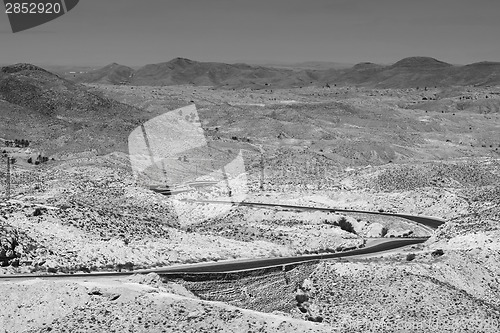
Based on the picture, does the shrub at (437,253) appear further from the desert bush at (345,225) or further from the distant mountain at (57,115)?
the distant mountain at (57,115)

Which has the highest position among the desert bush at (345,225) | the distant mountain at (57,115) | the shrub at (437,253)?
the distant mountain at (57,115)

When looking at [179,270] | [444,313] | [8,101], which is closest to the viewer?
[444,313]

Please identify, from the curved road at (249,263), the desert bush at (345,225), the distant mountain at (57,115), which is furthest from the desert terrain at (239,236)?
the curved road at (249,263)

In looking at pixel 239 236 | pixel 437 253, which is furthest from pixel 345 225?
pixel 437 253

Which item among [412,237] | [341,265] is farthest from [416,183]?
[341,265]

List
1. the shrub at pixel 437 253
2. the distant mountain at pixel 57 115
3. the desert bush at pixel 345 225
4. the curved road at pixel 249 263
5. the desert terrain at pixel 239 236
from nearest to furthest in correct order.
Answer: the desert terrain at pixel 239 236 → the curved road at pixel 249 263 → the shrub at pixel 437 253 → the desert bush at pixel 345 225 → the distant mountain at pixel 57 115

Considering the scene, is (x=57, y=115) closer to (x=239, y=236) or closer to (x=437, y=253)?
(x=239, y=236)

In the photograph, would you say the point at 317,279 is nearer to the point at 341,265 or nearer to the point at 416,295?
the point at 341,265

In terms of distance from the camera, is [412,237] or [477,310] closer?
[477,310]
